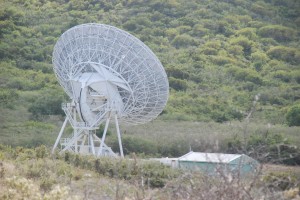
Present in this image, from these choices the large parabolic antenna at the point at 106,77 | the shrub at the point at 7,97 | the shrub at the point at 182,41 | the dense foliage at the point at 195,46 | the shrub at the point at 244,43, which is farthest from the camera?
the shrub at the point at 182,41

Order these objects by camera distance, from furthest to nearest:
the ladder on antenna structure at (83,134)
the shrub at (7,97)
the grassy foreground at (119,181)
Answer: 1. the shrub at (7,97)
2. the ladder on antenna structure at (83,134)
3. the grassy foreground at (119,181)

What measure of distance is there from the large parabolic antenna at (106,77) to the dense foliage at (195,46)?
798 inches

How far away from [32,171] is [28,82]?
44192 millimetres

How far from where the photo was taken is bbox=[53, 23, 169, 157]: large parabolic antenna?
116ft

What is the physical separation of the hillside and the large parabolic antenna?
10010 mm

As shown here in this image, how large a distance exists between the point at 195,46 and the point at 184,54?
539cm

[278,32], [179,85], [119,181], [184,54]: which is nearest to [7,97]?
[179,85]

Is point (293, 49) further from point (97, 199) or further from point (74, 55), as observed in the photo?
point (97, 199)

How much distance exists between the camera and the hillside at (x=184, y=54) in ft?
194

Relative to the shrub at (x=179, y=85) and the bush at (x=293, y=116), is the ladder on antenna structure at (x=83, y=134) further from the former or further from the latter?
the shrub at (x=179, y=85)

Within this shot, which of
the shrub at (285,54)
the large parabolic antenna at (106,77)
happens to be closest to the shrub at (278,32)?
the shrub at (285,54)

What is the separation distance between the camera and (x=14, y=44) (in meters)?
79.9

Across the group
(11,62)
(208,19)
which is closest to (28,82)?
(11,62)

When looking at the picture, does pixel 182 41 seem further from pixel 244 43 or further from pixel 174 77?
pixel 174 77
